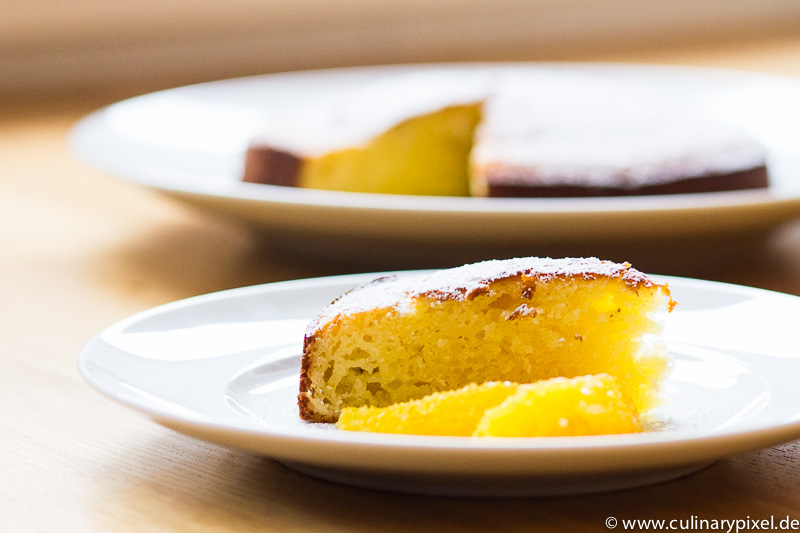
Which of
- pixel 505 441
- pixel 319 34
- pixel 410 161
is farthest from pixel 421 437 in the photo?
pixel 319 34

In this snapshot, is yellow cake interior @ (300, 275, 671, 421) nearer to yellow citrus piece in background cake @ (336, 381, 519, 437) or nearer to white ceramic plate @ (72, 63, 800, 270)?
yellow citrus piece in background cake @ (336, 381, 519, 437)

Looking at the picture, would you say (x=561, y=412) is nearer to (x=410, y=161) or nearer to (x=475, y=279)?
(x=475, y=279)

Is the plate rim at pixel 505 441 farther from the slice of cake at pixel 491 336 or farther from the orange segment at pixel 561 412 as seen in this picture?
the slice of cake at pixel 491 336

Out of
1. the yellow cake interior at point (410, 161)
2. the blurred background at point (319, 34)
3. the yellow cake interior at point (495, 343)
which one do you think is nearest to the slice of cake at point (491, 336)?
the yellow cake interior at point (495, 343)

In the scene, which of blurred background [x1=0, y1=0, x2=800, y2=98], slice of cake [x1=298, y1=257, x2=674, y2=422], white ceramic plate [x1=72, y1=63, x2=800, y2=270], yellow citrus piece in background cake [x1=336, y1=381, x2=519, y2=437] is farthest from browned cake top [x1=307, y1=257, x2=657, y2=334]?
blurred background [x1=0, y1=0, x2=800, y2=98]

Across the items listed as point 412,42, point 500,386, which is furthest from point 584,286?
point 412,42
